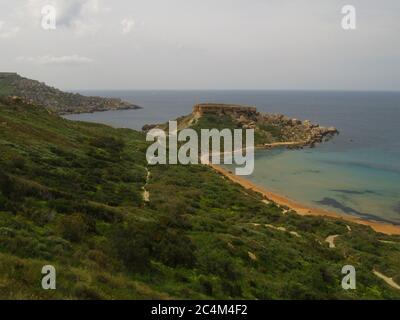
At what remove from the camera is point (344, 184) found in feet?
189

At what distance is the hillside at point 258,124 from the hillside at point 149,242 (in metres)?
60.0

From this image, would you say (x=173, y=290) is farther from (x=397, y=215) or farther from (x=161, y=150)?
(x=161, y=150)

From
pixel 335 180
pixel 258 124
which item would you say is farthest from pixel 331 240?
pixel 258 124

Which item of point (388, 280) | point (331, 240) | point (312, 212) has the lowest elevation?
point (312, 212)

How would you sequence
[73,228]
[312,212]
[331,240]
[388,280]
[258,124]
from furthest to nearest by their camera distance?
[258,124]
[312,212]
[331,240]
[388,280]
[73,228]

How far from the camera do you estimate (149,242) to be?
15977 millimetres

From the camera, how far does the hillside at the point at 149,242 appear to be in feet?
40.7

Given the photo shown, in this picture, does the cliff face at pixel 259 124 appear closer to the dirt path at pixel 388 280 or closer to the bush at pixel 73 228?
the dirt path at pixel 388 280

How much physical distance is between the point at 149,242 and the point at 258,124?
93347 mm

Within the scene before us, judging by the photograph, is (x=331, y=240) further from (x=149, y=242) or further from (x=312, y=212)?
(x=149, y=242)

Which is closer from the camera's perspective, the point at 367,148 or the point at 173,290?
the point at 173,290

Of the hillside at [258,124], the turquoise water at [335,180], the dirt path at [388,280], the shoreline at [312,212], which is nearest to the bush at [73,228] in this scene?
the dirt path at [388,280]

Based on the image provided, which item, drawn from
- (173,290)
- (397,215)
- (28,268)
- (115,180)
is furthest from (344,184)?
(28,268)

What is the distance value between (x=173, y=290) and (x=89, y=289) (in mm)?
3462
